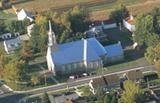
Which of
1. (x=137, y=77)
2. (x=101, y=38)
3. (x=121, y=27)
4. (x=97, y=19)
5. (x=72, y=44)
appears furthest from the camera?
(x=97, y=19)

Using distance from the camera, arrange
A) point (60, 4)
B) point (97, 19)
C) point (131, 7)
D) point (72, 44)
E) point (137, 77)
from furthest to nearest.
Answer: point (60, 4) → point (131, 7) → point (97, 19) → point (72, 44) → point (137, 77)

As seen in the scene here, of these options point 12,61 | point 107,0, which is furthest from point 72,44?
point 107,0

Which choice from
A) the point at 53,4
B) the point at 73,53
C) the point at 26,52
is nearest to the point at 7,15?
the point at 53,4

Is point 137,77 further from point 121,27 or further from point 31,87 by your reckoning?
point 121,27

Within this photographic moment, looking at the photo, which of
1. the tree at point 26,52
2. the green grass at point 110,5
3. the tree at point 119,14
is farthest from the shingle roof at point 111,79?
the green grass at point 110,5

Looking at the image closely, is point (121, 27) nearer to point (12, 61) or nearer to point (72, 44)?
point (72, 44)

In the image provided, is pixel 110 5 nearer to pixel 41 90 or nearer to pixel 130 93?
pixel 41 90

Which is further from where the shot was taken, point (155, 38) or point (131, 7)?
point (131, 7)

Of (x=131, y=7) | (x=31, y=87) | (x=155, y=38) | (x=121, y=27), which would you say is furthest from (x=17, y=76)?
(x=131, y=7)
